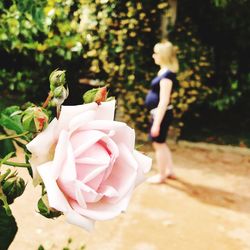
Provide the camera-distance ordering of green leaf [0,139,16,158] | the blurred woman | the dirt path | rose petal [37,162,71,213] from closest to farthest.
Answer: rose petal [37,162,71,213], green leaf [0,139,16,158], the dirt path, the blurred woman

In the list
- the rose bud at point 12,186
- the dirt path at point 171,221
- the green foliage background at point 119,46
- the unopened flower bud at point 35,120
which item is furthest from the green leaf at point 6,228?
the green foliage background at point 119,46

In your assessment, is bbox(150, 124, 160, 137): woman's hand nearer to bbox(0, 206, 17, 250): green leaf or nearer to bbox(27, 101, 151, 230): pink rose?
bbox(0, 206, 17, 250): green leaf

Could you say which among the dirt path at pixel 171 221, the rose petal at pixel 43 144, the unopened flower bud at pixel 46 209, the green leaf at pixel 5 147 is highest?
the rose petal at pixel 43 144

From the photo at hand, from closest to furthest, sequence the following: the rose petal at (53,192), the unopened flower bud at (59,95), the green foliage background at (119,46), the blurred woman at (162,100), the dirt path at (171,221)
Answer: the rose petal at (53,192), the unopened flower bud at (59,95), the dirt path at (171,221), the blurred woman at (162,100), the green foliage background at (119,46)

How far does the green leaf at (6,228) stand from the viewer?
2.12 ft

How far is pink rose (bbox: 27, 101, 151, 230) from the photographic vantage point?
1.51ft

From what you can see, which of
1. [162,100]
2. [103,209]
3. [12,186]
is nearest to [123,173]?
[103,209]

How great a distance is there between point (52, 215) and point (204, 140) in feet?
21.2

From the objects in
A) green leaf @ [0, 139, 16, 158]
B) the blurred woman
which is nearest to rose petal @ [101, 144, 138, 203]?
green leaf @ [0, 139, 16, 158]

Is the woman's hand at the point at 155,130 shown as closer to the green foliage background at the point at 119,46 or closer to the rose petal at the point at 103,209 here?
the green foliage background at the point at 119,46

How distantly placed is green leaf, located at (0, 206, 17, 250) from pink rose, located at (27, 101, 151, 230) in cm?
19

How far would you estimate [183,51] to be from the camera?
6.23 metres

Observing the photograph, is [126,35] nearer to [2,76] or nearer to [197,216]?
[2,76]

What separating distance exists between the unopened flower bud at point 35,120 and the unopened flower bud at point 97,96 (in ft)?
0.22
